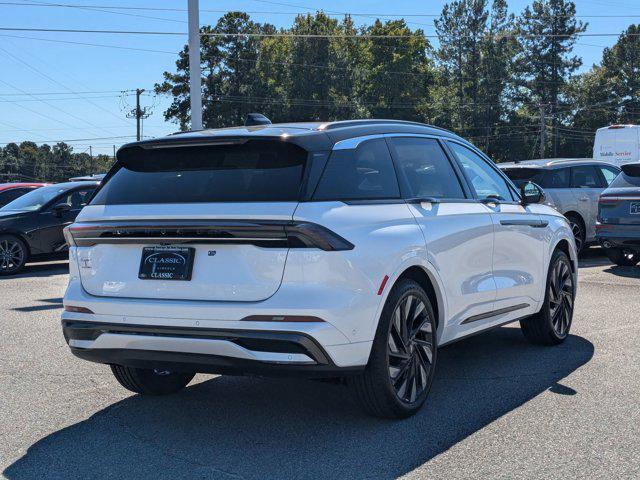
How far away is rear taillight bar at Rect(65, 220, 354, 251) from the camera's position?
4242mm

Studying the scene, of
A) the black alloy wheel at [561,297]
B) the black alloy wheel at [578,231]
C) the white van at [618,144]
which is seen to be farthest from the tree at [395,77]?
the black alloy wheel at [561,297]

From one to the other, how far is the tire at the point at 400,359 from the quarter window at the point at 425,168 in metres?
0.75

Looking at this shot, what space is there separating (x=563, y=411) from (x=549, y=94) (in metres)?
85.1

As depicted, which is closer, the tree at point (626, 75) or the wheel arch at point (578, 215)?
the wheel arch at point (578, 215)

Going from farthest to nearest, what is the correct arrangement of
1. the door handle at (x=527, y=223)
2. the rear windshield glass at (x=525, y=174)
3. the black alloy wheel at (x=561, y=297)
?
1. the rear windshield glass at (x=525, y=174)
2. the black alloy wheel at (x=561, y=297)
3. the door handle at (x=527, y=223)

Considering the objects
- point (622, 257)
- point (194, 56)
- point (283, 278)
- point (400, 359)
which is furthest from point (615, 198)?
point (283, 278)

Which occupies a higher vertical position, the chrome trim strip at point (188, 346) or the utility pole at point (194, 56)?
the utility pole at point (194, 56)

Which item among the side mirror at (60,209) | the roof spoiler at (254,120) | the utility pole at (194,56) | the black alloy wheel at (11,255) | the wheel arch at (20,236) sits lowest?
the black alloy wheel at (11,255)

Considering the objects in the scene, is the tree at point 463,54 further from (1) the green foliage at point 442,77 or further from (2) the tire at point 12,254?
(2) the tire at point 12,254

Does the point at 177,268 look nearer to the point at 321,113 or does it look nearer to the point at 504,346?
the point at 504,346

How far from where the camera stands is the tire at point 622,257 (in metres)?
13.4

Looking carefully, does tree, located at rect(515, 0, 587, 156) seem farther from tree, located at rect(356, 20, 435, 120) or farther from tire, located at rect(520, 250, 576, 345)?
tire, located at rect(520, 250, 576, 345)

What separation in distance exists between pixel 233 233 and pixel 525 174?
34.5ft

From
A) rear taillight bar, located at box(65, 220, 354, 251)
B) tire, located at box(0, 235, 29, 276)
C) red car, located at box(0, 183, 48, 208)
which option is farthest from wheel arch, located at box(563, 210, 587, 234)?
red car, located at box(0, 183, 48, 208)
